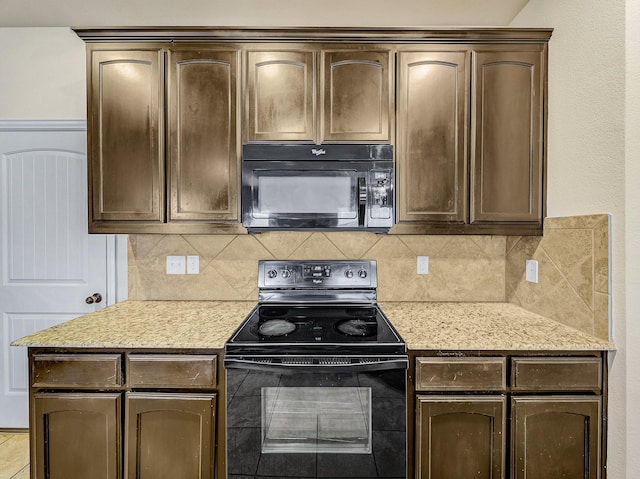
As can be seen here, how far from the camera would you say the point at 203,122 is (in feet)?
6.34

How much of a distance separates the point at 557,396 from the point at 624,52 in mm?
1412

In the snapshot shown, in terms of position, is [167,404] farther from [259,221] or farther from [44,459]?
[259,221]

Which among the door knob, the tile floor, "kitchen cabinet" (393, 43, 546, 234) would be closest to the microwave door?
"kitchen cabinet" (393, 43, 546, 234)

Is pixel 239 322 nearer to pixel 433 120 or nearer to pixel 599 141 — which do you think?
pixel 433 120

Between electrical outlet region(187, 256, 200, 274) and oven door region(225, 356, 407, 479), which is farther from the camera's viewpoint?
electrical outlet region(187, 256, 200, 274)

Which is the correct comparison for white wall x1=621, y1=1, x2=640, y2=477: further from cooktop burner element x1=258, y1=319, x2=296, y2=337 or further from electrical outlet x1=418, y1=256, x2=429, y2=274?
cooktop burner element x1=258, y1=319, x2=296, y2=337

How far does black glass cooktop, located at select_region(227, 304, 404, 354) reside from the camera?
154 cm

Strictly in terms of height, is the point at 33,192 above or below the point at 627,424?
above

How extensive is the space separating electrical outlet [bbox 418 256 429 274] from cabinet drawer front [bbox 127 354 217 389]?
135 centimetres

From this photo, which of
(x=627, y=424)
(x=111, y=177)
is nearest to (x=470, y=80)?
(x=627, y=424)

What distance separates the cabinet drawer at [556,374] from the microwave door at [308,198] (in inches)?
38.6

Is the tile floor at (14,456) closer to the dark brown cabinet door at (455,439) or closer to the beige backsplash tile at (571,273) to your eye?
the dark brown cabinet door at (455,439)

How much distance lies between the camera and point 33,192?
7.87 ft

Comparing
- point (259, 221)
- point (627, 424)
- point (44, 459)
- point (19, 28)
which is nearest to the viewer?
point (627, 424)
